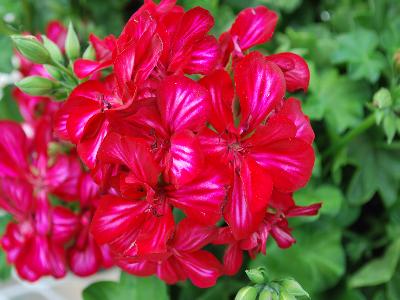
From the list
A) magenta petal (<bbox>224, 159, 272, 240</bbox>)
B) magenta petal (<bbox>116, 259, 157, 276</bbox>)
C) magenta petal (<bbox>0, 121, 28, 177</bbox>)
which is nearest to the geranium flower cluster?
magenta petal (<bbox>0, 121, 28, 177</bbox>)

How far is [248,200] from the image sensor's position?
1.30ft

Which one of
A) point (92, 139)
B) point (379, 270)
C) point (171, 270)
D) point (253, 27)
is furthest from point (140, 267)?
point (379, 270)

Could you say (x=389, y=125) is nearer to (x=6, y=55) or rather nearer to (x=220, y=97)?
(x=220, y=97)

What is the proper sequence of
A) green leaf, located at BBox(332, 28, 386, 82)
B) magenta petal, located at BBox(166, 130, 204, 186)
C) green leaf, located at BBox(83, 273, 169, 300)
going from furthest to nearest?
green leaf, located at BBox(332, 28, 386, 82), green leaf, located at BBox(83, 273, 169, 300), magenta petal, located at BBox(166, 130, 204, 186)

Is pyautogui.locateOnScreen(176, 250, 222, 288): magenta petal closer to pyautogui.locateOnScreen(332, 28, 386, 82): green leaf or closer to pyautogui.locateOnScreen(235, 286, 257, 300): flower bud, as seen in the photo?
pyautogui.locateOnScreen(235, 286, 257, 300): flower bud

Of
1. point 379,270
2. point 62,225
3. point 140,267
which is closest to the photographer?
point 140,267

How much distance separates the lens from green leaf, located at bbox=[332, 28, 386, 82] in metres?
0.73

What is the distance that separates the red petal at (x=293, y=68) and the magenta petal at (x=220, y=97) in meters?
0.05

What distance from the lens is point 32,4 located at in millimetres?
917

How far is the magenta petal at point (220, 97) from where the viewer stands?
41cm

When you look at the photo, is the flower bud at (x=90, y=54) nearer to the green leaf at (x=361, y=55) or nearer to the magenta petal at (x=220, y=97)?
the magenta petal at (x=220, y=97)

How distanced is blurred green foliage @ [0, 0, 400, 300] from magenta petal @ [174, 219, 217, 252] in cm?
25

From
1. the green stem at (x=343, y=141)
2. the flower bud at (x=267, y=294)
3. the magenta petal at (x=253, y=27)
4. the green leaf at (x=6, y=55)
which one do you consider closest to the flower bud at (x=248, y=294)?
the flower bud at (x=267, y=294)

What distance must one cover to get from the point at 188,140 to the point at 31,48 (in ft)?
0.67
